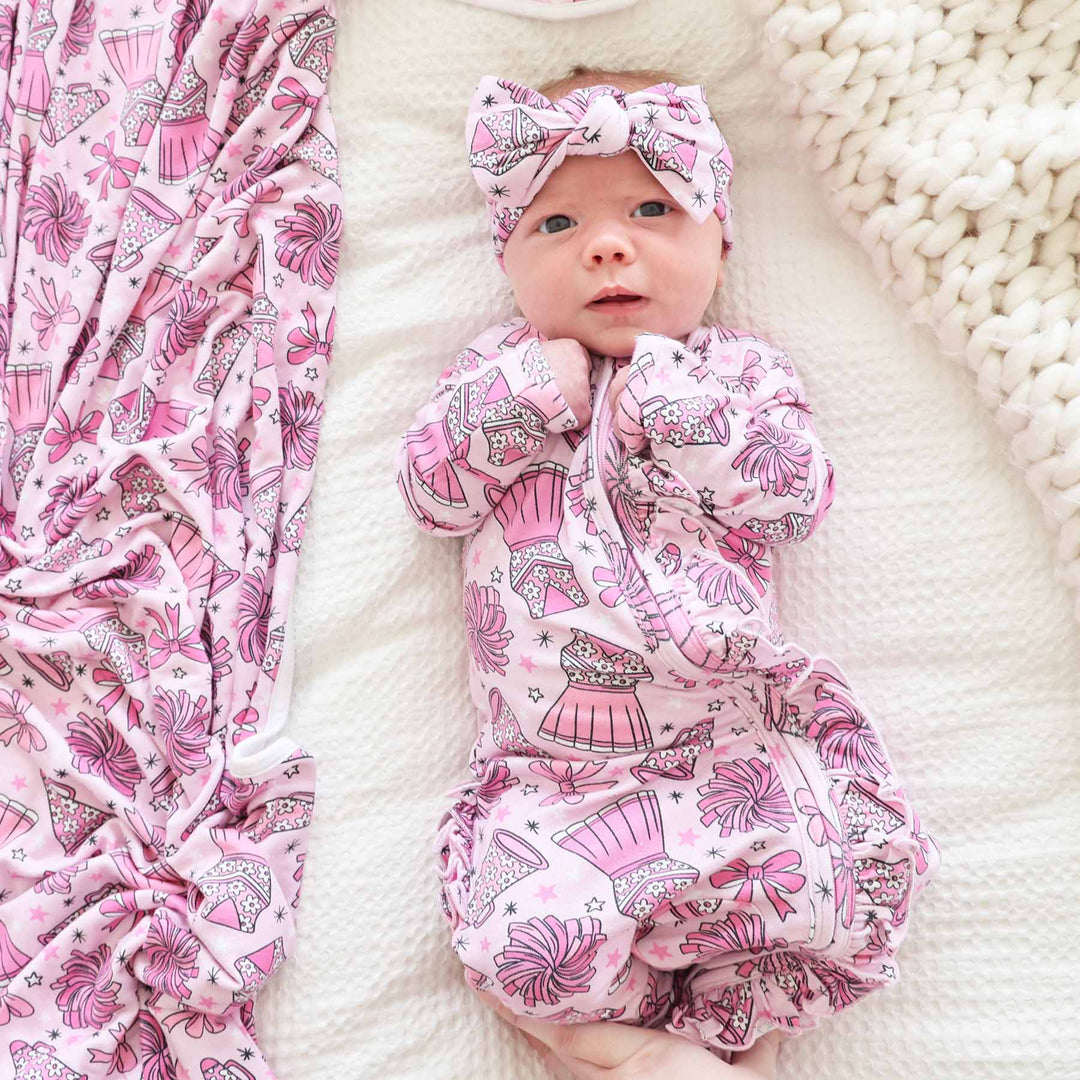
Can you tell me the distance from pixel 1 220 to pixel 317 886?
0.87m

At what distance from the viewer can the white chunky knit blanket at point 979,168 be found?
3.54 feet

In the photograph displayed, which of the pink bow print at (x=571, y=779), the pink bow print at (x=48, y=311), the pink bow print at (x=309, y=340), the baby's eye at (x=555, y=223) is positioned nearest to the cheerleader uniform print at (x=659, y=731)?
the pink bow print at (x=571, y=779)

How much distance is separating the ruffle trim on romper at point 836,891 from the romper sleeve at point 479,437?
0.97ft

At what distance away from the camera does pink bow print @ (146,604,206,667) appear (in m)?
1.14

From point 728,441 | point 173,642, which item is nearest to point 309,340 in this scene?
point 173,642

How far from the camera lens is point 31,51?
1.33 meters

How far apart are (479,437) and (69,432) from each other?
52 cm

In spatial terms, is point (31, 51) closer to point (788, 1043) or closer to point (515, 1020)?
point (515, 1020)

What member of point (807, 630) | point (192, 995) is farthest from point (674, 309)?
point (192, 995)

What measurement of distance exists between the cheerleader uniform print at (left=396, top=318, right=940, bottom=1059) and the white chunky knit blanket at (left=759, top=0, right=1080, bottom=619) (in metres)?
0.20

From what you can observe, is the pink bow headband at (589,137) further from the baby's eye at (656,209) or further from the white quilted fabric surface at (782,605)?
the white quilted fabric surface at (782,605)

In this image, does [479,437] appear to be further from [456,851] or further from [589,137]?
[456,851]

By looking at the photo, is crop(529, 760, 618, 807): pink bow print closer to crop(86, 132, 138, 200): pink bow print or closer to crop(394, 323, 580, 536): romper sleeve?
crop(394, 323, 580, 536): romper sleeve

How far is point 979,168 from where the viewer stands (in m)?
1.09
